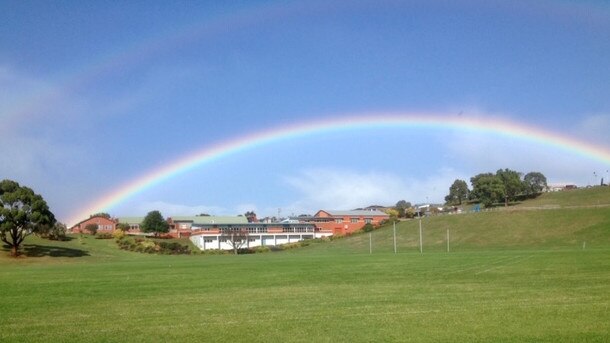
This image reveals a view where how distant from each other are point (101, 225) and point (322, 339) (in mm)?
173531

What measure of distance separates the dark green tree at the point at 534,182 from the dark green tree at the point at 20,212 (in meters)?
139

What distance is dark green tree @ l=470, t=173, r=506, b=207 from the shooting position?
16075cm

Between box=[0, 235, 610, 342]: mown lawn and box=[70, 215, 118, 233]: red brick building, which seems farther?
box=[70, 215, 118, 233]: red brick building

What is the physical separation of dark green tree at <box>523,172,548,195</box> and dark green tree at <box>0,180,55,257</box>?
139 m

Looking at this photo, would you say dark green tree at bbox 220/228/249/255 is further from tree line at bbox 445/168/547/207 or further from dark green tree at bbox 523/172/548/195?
dark green tree at bbox 523/172/548/195

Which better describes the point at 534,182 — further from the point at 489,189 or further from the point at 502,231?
the point at 502,231

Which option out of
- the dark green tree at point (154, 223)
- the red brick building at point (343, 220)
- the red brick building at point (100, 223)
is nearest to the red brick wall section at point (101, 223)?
the red brick building at point (100, 223)

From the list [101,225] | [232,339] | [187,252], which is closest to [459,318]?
[232,339]

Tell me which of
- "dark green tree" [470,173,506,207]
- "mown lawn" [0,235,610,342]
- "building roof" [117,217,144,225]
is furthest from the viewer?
"building roof" [117,217,144,225]

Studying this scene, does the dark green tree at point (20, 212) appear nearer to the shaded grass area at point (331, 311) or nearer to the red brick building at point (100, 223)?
the shaded grass area at point (331, 311)

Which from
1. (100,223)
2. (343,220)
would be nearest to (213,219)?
(100,223)

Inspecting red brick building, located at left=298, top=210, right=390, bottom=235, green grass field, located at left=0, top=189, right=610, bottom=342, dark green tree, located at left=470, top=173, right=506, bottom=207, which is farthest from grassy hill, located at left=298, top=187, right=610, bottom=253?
green grass field, located at left=0, top=189, right=610, bottom=342

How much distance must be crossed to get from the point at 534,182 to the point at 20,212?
148 metres

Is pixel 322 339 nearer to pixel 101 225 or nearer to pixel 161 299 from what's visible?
pixel 161 299
